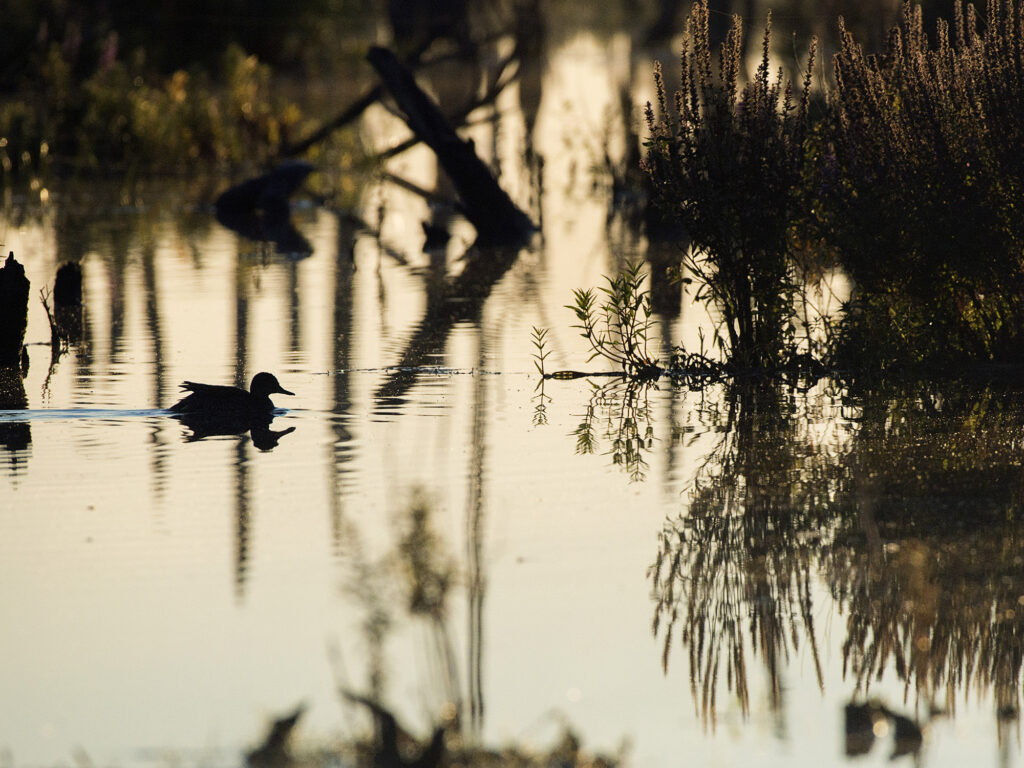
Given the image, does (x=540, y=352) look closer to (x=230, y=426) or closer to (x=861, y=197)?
(x=861, y=197)

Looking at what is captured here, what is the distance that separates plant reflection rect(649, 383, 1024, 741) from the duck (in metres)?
1.81

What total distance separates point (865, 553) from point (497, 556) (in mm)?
1069

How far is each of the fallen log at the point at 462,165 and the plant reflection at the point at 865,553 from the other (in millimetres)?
6542

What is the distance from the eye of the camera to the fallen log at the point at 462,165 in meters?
13.4

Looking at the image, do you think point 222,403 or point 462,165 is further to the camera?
point 462,165

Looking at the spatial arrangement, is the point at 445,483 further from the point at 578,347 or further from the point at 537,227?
the point at 537,227

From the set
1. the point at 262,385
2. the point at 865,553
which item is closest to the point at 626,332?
the point at 262,385

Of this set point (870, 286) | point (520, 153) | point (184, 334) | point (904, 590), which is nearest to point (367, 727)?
point (904, 590)

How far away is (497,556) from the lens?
16.3 ft

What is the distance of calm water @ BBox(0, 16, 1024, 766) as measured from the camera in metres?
3.83

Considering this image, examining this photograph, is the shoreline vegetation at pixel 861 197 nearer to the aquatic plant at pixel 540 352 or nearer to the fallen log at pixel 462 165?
the aquatic plant at pixel 540 352

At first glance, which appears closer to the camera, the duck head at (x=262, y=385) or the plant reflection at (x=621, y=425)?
the plant reflection at (x=621, y=425)

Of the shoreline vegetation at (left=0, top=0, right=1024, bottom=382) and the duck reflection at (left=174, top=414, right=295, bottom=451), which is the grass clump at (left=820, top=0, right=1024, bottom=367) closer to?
the shoreline vegetation at (left=0, top=0, right=1024, bottom=382)

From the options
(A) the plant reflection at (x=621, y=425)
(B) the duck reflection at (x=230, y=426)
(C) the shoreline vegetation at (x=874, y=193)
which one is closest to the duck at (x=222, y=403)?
(B) the duck reflection at (x=230, y=426)
